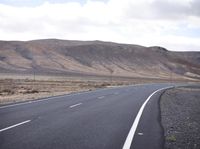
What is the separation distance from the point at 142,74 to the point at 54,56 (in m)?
34.3

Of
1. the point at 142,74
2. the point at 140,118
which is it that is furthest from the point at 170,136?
the point at 142,74

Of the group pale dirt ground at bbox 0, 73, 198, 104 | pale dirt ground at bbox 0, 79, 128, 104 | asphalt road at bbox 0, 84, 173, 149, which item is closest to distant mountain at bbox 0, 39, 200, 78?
pale dirt ground at bbox 0, 73, 198, 104

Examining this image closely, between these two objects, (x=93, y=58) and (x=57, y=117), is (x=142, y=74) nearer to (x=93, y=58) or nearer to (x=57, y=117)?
(x=93, y=58)

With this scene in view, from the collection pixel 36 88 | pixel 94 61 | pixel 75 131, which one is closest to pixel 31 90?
pixel 36 88

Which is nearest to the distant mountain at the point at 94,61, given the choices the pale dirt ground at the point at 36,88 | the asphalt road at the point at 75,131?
the pale dirt ground at the point at 36,88

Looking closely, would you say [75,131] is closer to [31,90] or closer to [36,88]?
[31,90]

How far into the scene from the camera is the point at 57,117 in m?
15.1

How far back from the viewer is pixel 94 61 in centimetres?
15112

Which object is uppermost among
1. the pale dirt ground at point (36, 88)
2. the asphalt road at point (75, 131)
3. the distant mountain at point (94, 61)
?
the distant mountain at point (94, 61)

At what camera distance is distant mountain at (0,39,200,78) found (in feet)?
433

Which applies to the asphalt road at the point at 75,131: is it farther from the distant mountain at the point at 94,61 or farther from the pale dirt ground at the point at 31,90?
the distant mountain at the point at 94,61

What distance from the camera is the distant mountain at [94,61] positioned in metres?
132

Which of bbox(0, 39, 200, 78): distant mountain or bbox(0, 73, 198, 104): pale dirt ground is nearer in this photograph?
bbox(0, 73, 198, 104): pale dirt ground

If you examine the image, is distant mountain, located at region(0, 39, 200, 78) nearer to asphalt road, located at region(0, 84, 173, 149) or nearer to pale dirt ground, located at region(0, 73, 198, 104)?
pale dirt ground, located at region(0, 73, 198, 104)
